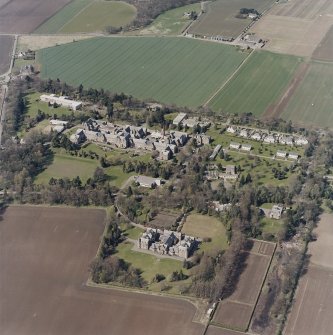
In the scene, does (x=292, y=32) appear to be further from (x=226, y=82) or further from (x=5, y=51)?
(x=5, y=51)

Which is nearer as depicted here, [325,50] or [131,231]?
[131,231]

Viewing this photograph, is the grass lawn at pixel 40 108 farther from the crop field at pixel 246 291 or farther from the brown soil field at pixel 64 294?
the crop field at pixel 246 291

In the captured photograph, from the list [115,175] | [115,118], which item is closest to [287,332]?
[115,175]

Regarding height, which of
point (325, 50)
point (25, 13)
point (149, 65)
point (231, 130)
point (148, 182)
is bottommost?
point (148, 182)

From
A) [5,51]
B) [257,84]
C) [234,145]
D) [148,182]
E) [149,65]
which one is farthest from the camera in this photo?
[5,51]

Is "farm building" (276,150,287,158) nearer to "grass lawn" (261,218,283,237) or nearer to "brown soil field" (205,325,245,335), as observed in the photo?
"grass lawn" (261,218,283,237)

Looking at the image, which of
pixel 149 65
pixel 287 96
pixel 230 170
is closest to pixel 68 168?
pixel 230 170

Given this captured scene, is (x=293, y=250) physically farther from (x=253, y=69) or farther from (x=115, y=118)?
(x=253, y=69)
